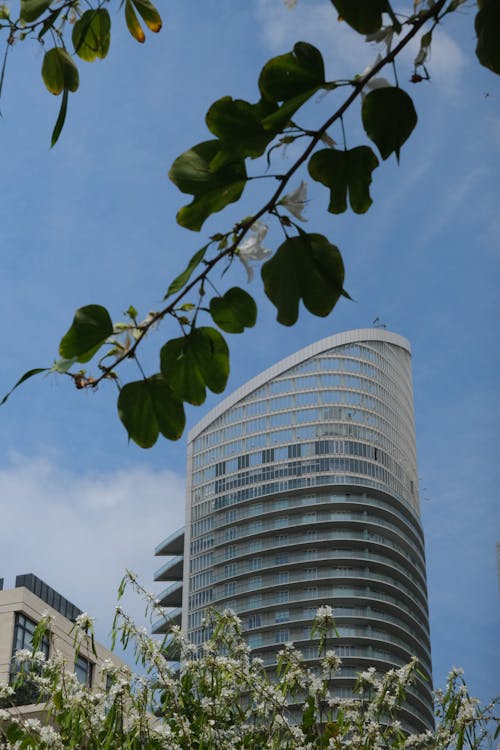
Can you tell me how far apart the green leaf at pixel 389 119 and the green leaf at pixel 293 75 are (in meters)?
0.05

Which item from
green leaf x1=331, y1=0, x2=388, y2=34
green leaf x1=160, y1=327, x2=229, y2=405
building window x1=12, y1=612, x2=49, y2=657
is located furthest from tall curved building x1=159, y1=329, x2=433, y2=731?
green leaf x1=331, y1=0, x2=388, y2=34

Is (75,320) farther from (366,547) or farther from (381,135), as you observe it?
(366,547)

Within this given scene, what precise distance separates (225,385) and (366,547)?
211 ft

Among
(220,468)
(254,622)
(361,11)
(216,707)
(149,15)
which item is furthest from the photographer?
(220,468)

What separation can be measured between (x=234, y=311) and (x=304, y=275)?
0.29 feet

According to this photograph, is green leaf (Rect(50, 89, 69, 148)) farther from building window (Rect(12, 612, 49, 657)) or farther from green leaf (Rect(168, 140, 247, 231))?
building window (Rect(12, 612, 49, 657))

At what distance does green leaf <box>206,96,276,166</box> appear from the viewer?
2.35 ft

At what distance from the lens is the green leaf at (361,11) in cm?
66

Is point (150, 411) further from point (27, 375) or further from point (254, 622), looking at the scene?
point (254, 622)

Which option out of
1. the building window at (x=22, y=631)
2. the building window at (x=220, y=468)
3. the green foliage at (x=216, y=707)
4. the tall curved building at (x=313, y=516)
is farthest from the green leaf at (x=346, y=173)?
the building window at (x=220, y=468)

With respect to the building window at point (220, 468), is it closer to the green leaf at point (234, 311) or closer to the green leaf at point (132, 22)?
the green leaf at point (132, 22)

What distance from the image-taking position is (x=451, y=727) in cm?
491

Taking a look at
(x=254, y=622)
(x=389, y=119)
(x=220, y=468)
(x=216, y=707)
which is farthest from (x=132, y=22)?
(x=220, y=468)

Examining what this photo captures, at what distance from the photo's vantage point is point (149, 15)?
973 millimetres
